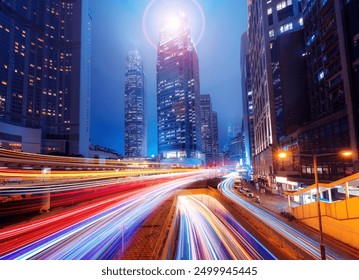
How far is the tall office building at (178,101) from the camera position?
107 m

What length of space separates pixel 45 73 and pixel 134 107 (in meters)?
116

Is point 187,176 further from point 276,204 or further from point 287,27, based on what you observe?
point 287,27

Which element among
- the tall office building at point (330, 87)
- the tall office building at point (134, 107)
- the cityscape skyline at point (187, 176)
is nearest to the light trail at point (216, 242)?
the cityscape skyline at point (187, 176)

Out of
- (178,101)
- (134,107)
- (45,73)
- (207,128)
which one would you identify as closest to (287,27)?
(45,73)

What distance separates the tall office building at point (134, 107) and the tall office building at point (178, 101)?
66432 millimetres

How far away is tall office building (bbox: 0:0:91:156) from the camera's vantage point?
55.5 m

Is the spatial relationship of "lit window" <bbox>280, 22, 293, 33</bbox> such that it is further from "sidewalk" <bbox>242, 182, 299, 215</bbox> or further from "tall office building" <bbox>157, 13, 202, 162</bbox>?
"tall office building" <bbox>157, 13, 202, 162</bbox>

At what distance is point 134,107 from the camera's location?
598ft

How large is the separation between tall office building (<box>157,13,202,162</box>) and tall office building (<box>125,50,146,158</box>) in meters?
66.4

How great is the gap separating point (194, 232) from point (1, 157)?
11060 millimetres

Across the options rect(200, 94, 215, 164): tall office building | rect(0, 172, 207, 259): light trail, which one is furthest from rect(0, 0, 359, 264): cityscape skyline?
rect(200, 94, 215, 164): tall office building
